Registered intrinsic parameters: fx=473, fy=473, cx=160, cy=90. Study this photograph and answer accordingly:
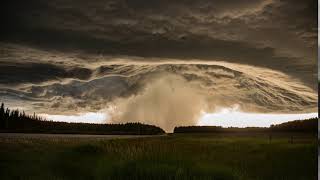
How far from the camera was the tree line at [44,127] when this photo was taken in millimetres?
12742

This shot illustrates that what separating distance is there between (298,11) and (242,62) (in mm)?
2177

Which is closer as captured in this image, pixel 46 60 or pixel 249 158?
pixel 46 60

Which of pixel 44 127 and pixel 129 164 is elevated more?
pixel 44 127

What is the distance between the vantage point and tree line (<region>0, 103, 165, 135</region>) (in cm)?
1274

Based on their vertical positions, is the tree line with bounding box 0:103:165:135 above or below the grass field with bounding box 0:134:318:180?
above

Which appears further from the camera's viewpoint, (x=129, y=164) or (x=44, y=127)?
(x=44, y=127)

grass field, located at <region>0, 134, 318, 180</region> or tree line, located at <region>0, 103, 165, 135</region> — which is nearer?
grass field, located at <region>0, 134, 318, 180</region>

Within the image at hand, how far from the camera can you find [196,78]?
45.2 feet

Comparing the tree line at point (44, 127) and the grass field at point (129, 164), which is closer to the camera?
the grass field at point (129, 164)

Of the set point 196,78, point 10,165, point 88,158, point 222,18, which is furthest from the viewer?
point 196,78

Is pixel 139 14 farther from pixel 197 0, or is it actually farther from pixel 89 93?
pixel 89 93

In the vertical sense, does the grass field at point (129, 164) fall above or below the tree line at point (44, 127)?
below

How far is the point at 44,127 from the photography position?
16.2 metres

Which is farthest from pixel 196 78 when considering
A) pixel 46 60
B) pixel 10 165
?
pixel 10 165
